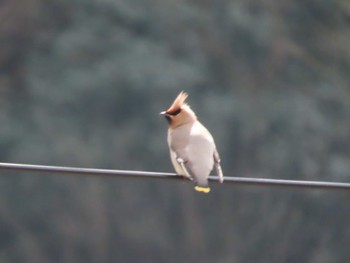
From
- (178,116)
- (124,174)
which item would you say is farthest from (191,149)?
(124,174)

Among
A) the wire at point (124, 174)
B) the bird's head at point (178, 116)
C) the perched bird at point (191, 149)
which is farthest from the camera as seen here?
the bird's head at point (178, 116)

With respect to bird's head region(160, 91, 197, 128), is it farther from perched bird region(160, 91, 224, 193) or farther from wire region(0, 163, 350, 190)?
wire region(0, 163, 350, 190)

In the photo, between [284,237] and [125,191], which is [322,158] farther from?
[125,191]

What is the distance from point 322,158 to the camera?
17031mm

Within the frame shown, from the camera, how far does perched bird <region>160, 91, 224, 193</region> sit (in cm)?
651

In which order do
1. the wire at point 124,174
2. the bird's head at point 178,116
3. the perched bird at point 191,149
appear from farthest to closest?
the bird's head at point 178,116 < the perched bird at point 191,149 < the wire at point 124,174

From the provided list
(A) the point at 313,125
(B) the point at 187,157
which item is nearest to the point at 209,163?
(B) the point at 187,157

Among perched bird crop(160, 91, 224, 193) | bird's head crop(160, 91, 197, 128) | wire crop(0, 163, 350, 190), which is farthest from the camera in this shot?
bird's head crop(160, 91, 197, 128)

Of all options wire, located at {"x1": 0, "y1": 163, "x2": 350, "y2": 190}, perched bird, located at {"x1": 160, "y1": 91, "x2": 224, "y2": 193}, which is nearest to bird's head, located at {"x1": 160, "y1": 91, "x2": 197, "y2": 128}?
perched bird, located at {"x1": 160, "y1": 91, "x2": 224, "y2": 193}

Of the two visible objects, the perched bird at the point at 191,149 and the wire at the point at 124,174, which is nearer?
the wire at the point at 124,174

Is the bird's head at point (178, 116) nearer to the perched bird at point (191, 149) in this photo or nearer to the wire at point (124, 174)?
the perched bird at point (191, 149)

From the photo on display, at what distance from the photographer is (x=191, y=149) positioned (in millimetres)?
6789

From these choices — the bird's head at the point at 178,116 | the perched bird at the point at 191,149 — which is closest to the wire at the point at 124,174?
the perched bird at the point at 191,149

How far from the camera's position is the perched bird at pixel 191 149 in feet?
21.4
